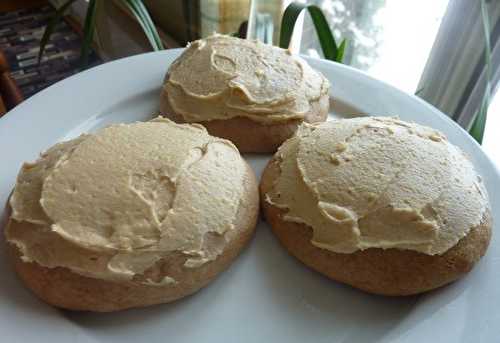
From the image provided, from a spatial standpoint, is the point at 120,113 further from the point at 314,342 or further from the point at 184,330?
the point at 314,342

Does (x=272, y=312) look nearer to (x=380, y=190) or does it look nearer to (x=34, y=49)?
(x=380, y=190)

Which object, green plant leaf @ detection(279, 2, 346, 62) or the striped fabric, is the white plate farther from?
the striped fabric

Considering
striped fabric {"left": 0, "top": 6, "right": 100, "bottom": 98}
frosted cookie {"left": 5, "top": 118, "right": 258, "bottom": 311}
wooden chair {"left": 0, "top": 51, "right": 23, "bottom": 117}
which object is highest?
frosted cookie {"left": 5, "top": 118, "right": 258, "bottom": 311}

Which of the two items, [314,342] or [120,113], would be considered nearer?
[314,342]

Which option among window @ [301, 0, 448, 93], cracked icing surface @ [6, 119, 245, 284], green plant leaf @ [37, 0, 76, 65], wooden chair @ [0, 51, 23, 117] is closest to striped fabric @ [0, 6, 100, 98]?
wooden chair @ [0, 51, 23, 117]

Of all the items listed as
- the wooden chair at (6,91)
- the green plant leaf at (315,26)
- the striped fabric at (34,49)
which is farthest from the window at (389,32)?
the striped fabric at (34,49)

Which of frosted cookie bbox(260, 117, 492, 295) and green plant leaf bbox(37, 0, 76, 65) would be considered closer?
frosted cookie bbox(260, 117, 492, 295)

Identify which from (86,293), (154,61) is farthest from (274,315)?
(154,61)

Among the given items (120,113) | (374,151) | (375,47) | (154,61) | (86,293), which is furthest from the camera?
(375,47)
